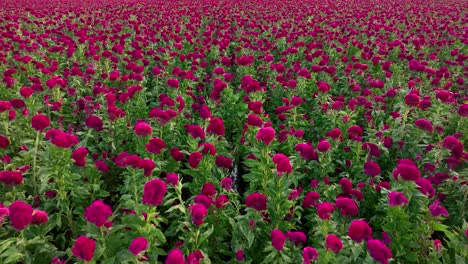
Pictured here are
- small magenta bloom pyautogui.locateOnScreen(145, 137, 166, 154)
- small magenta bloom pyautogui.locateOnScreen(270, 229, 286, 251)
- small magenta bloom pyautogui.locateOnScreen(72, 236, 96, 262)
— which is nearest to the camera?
small magenta bloom pyautogui.locateOnScreen(72, 236, 96, 262)

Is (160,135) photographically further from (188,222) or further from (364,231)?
(364,231)

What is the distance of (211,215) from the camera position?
3303mm

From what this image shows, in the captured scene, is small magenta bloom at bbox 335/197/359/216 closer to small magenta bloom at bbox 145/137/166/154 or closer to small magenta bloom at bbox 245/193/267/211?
small magenta bloom at bbox 245/193/267/211

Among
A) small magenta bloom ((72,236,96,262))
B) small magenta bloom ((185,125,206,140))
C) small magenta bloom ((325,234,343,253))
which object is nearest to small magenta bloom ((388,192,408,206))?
small magenta bloom ((325,234,343,253))

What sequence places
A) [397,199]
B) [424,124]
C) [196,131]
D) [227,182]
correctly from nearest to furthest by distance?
[397,199] < [227,182] < [196,131] < [424,124]

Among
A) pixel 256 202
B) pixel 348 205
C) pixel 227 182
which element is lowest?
pixel 227 182

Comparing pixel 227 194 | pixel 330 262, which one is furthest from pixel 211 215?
pixel 330 262

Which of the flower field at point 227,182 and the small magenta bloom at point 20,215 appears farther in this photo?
the flower field at point 227,182

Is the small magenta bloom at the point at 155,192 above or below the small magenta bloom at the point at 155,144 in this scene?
above

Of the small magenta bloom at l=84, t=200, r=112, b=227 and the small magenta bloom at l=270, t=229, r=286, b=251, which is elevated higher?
the small magenta bloom at l=84, t=200, r=112, b=227

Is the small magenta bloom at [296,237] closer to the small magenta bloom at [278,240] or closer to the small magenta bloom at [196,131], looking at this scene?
the small magenta bloom at [278,240]

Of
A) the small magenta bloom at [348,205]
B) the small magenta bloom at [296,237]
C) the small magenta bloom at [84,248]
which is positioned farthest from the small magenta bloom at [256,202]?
the small magenta bloom at [84,248]

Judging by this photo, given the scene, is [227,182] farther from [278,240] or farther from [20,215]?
[20,215]

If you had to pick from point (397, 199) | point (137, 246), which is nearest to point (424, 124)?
point (397, 199)
